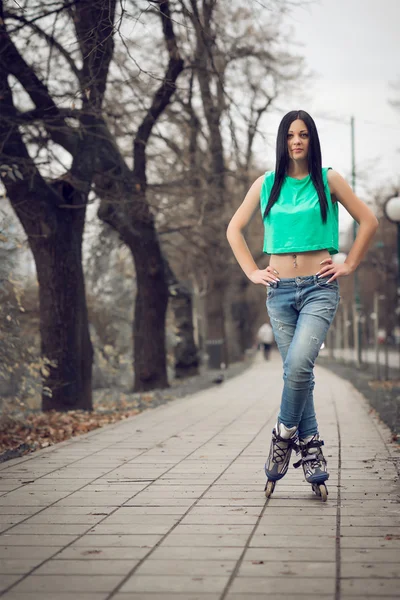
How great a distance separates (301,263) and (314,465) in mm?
1146

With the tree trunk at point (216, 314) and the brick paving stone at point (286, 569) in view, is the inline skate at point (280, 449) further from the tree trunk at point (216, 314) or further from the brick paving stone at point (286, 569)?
the tree trunk at point (216, 314)

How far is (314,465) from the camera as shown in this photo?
18.2 feet

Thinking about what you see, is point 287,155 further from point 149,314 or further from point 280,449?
Answer: point 149,314

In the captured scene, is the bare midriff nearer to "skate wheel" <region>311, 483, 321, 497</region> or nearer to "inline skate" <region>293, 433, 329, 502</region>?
"inline skate" <region>293, 433, 329, 502</region>

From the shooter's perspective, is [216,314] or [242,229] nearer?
[242,229]

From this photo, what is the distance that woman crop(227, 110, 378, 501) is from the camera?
17.6 ft

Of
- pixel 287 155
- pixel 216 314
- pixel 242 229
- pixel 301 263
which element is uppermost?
pixel 287 155

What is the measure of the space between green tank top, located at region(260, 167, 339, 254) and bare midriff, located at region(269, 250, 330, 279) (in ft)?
0.14

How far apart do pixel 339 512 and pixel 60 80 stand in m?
8.28

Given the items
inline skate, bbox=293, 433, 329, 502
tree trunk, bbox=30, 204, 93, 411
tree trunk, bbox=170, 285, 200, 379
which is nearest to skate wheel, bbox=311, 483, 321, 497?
inline skate, bbox=293, 433, 329, 502

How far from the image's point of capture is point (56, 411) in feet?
43.3

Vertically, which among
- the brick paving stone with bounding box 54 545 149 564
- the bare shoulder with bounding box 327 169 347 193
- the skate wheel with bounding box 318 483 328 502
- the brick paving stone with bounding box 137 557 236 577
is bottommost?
the brick paving stone with bounding box 137 557 236 577

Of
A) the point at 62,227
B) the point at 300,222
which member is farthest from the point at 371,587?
the point at 62,227

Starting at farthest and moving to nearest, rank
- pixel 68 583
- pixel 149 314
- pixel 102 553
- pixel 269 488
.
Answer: pixel 149 314 → pixel 269 488 → pixel 102 553 → pixel 68 583
